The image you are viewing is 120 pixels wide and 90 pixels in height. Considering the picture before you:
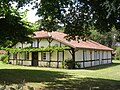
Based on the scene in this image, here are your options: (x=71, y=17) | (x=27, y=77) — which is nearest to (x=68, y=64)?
(x=27, y=77)

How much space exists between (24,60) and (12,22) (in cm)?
2252

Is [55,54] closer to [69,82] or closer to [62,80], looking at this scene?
[62,80]

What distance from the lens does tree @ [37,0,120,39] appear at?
48.3 ft

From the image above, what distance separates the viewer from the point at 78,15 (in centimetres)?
1817

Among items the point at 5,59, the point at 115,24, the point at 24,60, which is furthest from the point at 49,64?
the point at 115,24

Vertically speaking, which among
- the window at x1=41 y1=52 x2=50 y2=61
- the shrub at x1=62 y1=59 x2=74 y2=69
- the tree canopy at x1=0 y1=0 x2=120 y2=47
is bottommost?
the shrub at x1=62 y1=59 x2=74 y2=69

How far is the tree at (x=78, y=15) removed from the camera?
14.7m

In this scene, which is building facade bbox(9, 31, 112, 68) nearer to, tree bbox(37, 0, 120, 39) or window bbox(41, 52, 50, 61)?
window bbox(41, 52, 50, 61)

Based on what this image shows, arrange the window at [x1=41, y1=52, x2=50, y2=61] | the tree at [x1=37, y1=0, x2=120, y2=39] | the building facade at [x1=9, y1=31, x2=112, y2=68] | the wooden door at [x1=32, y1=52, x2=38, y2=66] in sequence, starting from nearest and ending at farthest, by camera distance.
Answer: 1. the tree at [x1=37, y1=0, x2=120, y2=39]
2. the building facade at [x1=9, y1=31, x2=112, y2=68]
3. the window at [x1=41, y1=52, x2=50, y2=61]
4. the wooden door at [x1=32, y1=52, x2=38, y2=66]

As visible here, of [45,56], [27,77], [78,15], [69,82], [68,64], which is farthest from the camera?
[45,56]

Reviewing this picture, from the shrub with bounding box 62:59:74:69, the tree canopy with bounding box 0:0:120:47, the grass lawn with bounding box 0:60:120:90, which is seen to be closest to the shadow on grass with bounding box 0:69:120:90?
the grass lawn with bounding box 0:60:120:90

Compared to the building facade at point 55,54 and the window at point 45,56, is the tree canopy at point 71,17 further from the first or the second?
the window at point 45,56

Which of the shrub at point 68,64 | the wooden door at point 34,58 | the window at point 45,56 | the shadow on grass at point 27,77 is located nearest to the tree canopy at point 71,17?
the shadow on grass at point 27,77

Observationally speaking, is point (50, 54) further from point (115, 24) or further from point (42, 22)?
point (115, 24)
